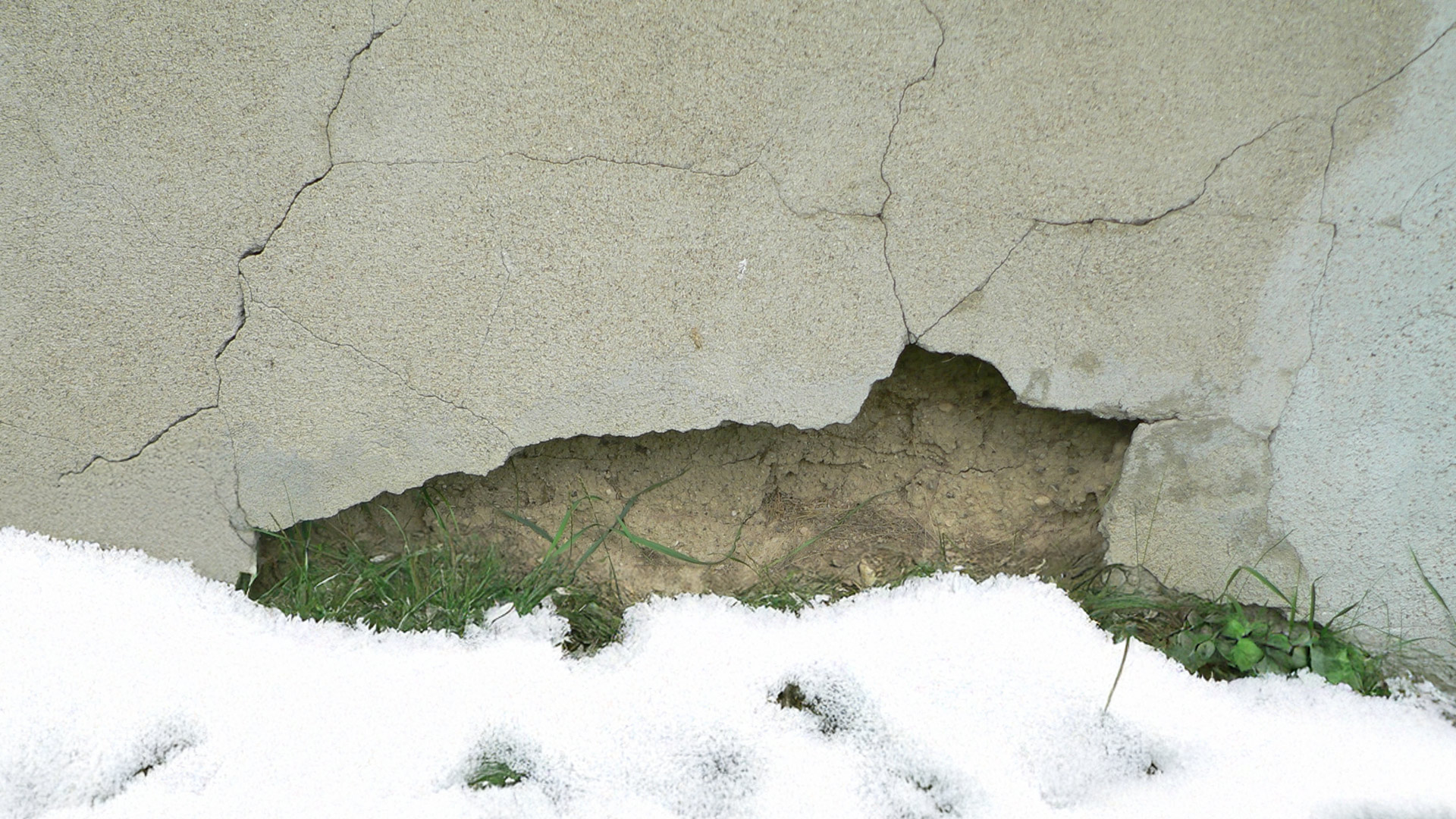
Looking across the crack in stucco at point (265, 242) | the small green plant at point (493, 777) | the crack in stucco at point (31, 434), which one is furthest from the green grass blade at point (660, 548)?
the crack in stucco at point (31, 434)

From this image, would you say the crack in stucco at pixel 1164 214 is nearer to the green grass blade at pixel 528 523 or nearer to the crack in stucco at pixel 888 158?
the crack in stucco at pixel 888 158

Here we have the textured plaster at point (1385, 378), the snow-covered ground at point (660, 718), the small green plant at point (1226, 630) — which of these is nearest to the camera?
the snow-covered ground at point (660, 718)

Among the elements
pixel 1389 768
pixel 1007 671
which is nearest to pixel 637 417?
pixel 1007 671

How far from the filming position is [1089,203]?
1514 millimetres

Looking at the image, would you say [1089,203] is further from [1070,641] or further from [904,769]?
[904,769]

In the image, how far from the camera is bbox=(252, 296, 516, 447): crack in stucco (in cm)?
153

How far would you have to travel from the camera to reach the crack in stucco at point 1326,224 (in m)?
1.45

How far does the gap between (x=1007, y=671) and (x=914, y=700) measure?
0.18 m

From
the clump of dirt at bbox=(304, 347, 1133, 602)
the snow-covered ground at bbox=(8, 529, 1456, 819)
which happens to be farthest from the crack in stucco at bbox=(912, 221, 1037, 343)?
the snow-covered ground at bbox=(8, 529, 1456, 819)

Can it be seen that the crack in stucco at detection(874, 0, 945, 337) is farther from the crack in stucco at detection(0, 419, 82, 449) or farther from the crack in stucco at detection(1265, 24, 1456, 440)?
the crack in stucco at detection(0, 419, 82, 449)

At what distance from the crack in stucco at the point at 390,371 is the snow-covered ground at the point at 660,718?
357 mm

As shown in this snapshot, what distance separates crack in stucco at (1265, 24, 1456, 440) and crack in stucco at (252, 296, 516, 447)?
137cm

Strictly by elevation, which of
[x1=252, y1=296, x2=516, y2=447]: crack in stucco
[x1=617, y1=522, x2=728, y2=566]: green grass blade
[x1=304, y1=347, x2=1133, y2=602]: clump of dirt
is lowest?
[x1=252, y1=296, x2=516, y2=447]: crack in stucco

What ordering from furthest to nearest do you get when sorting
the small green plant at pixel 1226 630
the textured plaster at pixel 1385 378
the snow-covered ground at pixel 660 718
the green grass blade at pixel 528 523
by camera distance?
the green grass blade at pixel 528 523 → the small green plant at pixel 1226 630 → the textured plaster at pixel 1385 378 → the snow-covered ground at pixel 660 718
